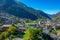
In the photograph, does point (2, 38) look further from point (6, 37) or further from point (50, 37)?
point (50, 37)

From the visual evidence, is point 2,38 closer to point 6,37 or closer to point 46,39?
point 6,37

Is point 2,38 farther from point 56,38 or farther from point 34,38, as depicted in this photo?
point 56,38

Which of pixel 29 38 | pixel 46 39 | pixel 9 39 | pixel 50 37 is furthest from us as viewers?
pixel 50 37

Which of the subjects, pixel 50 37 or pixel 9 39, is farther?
pixel 50 37

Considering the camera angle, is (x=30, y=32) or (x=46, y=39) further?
(x=46, y=39)

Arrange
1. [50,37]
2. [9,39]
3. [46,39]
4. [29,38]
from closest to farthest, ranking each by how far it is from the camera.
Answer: [29,38]
[9,39]
[46,39]
[50,37]

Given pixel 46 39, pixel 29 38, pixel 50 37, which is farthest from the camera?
pixel 50 37

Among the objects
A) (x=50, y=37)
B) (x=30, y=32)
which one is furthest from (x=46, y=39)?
(x=30, y=32)

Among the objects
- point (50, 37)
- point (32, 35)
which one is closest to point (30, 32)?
point (32, 35)
